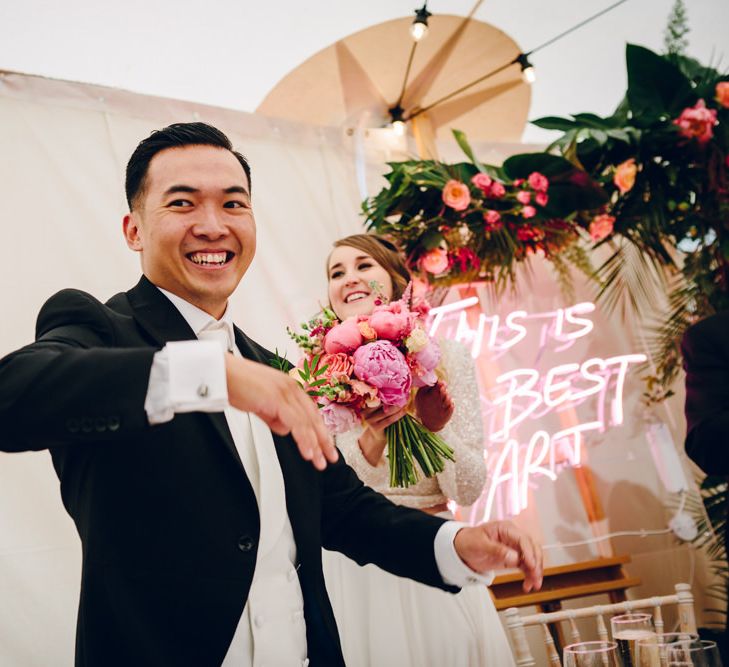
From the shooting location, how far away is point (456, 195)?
11.8ft

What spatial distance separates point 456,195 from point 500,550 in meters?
2.54

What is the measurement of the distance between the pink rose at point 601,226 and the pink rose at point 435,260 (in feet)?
2.90

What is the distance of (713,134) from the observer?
3.71m

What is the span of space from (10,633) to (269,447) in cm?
160

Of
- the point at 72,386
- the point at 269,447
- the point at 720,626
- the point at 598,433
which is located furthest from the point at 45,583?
the point at 720,626

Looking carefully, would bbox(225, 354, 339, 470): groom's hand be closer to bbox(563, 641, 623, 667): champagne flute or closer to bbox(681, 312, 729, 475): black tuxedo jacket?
bbox(563, 641, 623, 667): champagne flute

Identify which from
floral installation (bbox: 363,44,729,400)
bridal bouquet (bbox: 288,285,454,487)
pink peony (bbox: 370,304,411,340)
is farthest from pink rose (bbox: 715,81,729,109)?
pink peony (bbox: 370,304,411,340)

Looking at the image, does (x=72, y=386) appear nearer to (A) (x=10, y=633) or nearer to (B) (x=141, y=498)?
(B) (x=141, y=498)

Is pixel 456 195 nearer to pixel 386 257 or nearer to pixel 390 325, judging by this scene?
pixel 386 257

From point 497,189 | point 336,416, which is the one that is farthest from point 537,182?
point 336,416

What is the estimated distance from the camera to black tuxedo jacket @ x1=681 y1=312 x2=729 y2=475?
7.73 feet

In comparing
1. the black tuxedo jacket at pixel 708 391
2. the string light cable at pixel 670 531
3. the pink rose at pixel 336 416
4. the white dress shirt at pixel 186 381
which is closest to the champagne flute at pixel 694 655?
the white dress shirt at pixel 186 381

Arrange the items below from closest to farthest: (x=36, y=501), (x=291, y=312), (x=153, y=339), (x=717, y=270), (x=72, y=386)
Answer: (x=72, y=386) → (x=153, y=339) → (x=36, y=501) → (x=291, y=312) → (x=717, y=270)

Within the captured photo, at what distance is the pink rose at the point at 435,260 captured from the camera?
370 cm
